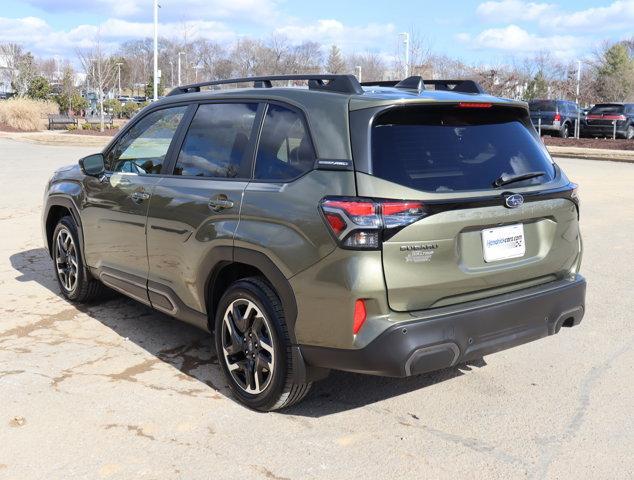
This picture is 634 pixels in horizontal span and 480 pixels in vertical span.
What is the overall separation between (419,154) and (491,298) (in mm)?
840

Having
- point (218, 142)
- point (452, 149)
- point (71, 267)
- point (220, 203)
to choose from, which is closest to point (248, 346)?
point (220, 203)

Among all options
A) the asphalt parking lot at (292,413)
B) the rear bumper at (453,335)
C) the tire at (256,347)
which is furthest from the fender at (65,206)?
the rear bumper at (453,335)

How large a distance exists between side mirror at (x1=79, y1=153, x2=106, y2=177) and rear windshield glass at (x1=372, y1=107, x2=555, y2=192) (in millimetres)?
2704

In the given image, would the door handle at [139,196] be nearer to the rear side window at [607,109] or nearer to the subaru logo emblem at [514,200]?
the subaru logo emblem at [514,200]

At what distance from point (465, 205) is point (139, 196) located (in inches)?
92.0

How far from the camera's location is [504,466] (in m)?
3.24

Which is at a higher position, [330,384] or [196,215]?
[196,215]

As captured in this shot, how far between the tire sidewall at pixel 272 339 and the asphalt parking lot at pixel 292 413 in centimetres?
9

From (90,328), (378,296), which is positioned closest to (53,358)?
(90,328)

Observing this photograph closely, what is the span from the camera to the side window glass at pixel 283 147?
139 inches

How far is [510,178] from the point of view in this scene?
366cm

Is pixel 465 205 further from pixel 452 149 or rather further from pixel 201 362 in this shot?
pixel 201 362

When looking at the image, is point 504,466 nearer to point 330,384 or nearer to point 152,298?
point 330,384

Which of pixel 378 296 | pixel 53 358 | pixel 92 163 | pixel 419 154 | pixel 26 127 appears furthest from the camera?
pixel 26 127
